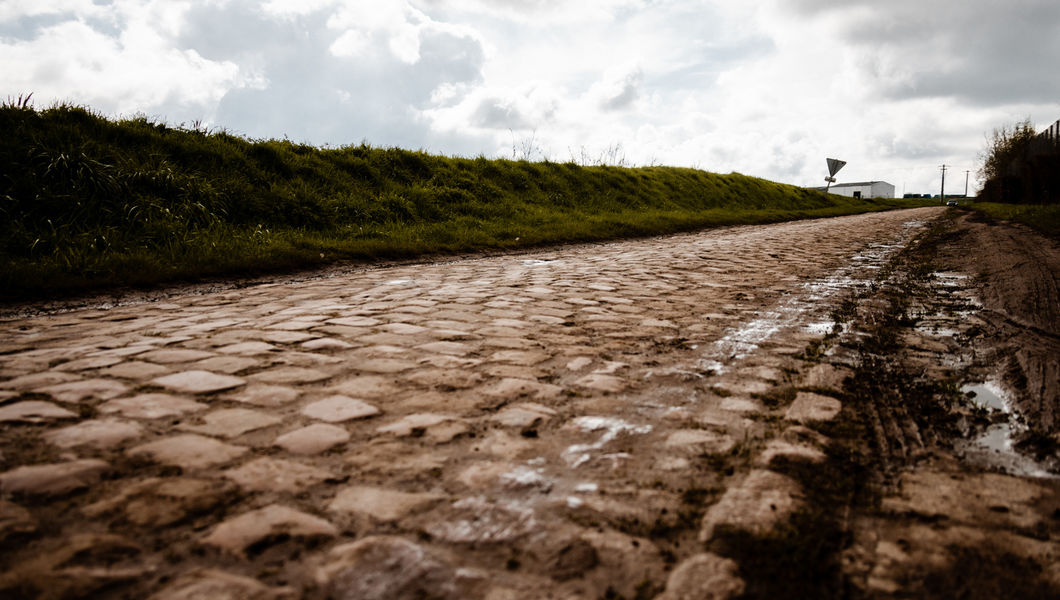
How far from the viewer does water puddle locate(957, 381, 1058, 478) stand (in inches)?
71.1

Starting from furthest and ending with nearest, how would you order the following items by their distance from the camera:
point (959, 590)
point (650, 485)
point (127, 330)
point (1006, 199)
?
1. point (1006, 199)
2. point (127, 330)
3. point (650, 485)
4. point (959, 590)

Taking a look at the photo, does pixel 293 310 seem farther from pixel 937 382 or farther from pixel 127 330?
pixel 937 382

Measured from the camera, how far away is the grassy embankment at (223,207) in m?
5.70

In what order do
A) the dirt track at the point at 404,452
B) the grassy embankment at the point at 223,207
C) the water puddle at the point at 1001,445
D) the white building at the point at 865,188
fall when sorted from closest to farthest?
the dirt track at the point at 404,452 < the water puddle at the point at 1001,445 < the grassy embankment at the point at 223,207 < the white building at the point at 865,188

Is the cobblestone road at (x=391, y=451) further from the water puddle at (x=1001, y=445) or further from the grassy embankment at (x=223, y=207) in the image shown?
the grassy embankment at (x=223, y=207)

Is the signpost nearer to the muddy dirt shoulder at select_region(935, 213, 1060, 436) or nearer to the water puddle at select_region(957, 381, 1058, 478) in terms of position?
the muddy dirt shoulder at select_region(935, 213, 1060, 436)

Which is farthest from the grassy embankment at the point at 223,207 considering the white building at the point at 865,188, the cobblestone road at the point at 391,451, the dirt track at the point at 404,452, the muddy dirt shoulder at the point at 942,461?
the white building at the point at 865,188

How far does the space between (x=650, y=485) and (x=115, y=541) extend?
1.36m

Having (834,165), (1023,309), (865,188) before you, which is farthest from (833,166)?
(865,188)

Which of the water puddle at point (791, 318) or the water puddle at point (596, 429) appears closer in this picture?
the water puddle at point (596, 429)

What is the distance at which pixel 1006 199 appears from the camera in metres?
27.5

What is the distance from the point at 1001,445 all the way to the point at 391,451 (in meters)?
2.07

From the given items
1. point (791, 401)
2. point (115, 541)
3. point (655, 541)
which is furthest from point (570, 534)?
point (791, 401)

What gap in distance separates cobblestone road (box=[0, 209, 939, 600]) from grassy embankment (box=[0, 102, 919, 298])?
209 centimetres
